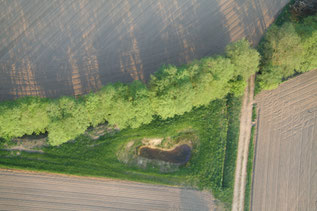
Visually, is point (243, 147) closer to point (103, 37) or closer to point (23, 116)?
point (103, 37)

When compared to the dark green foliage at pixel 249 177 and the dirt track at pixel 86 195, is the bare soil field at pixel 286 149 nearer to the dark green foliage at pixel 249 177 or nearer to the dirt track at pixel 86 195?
the dark green foliage at pixel 249 177

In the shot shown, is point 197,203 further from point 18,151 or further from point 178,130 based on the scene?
point 18,151

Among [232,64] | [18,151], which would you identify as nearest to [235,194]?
[232,64]

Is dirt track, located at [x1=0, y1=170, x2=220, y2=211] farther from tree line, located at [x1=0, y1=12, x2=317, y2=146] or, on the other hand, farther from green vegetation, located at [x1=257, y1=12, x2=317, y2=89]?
green vegetation, located at [x1=257, y1=12, x2=317, y2=89]

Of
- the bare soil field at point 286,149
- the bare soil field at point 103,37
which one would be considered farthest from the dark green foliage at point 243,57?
the bare soil field at point 286,149

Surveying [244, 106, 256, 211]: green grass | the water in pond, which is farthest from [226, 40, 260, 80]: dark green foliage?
the water in pond
